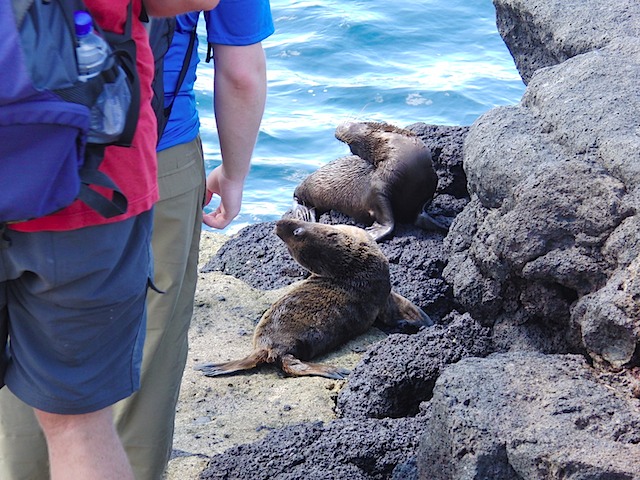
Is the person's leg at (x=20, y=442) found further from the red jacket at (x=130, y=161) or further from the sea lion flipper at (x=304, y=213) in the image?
the sea lion flipper at (x=304, y=213)

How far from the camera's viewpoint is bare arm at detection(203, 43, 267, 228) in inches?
122

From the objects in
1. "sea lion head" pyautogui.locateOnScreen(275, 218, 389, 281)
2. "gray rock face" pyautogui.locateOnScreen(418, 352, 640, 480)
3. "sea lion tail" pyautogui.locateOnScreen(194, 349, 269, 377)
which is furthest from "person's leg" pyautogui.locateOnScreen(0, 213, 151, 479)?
"sea lion head" pyautogui.locateOnScreen(275, 218, 389, 281)

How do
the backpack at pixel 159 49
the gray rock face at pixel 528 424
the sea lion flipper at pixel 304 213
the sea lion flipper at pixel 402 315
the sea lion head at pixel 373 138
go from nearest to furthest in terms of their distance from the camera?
1. the backpack at pixel 159 49
2. the gray rock face at pixel 528 424
3. the sea lion flipper at pixel 402 315
4. the sea lion head at pixel 373 138
5. the sea lion flipper at pixel 304 213

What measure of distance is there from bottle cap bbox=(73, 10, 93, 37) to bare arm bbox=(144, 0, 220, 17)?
30 centimetres

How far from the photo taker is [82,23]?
6.40 ft

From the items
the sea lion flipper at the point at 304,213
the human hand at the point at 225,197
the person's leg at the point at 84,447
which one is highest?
the human hand at the point at 225,197

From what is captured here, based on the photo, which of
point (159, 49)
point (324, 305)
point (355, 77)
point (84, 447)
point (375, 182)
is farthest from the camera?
A: point (355, 77)

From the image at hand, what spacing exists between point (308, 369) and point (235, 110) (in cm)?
210

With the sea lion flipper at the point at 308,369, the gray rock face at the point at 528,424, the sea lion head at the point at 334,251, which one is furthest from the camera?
the sea lion head at the point at 334,251

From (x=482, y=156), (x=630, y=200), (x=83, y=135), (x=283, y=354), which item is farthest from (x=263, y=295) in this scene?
(x=83, y=135)

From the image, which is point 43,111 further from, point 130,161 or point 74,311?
point 74,311

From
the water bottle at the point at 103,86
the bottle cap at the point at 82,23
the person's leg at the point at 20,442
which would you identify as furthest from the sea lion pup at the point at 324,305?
the bottle cap at the point at 82,23

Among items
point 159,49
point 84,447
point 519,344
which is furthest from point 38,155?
point 519,344

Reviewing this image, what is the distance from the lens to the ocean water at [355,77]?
37.5 ft
